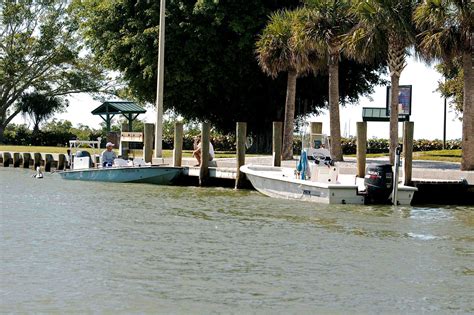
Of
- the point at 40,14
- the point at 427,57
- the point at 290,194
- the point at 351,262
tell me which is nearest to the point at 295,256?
the point at 351,262

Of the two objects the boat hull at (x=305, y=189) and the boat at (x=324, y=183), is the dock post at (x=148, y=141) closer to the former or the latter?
the boat hull at (x=305, y=189)

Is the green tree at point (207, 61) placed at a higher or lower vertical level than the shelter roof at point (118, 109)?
higher

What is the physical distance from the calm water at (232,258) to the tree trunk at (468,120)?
20.1ft

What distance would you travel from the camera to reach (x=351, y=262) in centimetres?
1834

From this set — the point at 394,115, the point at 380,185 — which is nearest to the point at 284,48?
the point at 394,115

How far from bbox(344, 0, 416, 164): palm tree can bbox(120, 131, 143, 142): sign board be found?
9.24 m

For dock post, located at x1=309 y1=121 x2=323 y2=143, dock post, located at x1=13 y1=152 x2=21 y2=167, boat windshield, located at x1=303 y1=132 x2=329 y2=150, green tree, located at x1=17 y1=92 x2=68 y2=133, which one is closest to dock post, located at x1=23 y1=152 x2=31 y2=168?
dock post, located at x1=13 y1=152 x2=21 y2=167

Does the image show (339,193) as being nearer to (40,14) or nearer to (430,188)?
(430,188)

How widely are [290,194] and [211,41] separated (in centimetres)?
2441

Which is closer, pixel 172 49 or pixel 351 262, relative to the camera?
pixel 351 262

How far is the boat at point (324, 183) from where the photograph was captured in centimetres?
2838

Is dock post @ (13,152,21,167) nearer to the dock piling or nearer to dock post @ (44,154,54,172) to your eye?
the dock piling

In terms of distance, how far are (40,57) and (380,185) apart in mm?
60078

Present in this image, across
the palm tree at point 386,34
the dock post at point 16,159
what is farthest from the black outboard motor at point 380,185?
the dock post at point 16,159
